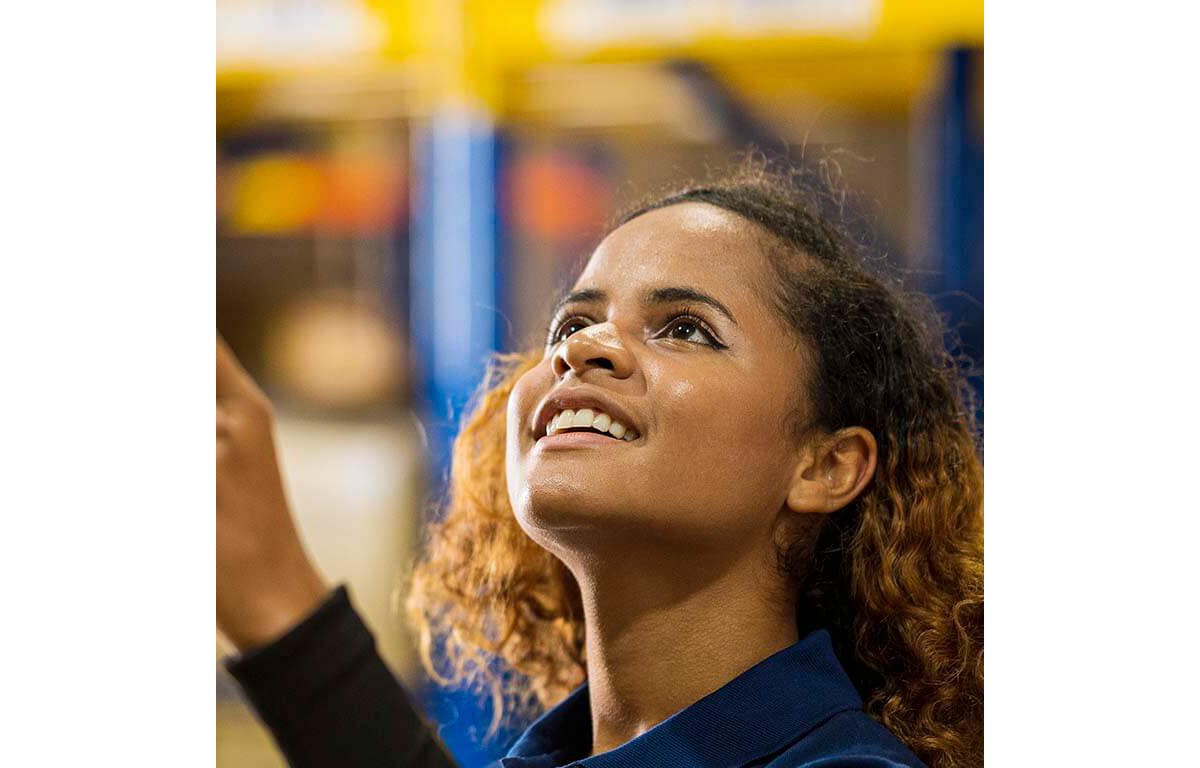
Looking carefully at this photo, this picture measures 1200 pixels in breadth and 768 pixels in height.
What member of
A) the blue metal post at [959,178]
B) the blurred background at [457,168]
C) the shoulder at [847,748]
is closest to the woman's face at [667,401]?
the shoulder at [847,748]

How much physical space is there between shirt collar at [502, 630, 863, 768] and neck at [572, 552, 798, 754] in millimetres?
32

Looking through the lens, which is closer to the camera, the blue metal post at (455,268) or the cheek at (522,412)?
the cheek at (522,412)

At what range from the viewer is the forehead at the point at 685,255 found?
31.8 inches

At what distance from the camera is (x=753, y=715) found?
75 cm

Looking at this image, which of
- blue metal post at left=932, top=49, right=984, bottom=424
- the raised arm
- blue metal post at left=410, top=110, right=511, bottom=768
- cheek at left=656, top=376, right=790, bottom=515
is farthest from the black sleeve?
blue metal post at left=932, top=49, right=984, bottom=424

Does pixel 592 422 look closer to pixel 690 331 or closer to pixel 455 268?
pixel 690 331

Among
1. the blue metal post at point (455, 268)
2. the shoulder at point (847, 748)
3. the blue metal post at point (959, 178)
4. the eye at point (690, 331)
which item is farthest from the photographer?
the blue metal post at point (455, 268)

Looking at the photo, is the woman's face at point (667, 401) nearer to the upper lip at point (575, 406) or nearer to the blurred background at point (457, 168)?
the upper lip at point (575, 406)

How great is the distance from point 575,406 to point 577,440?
0.03 m

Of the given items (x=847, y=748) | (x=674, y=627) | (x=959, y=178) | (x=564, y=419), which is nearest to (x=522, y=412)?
(x=564, y=419)
